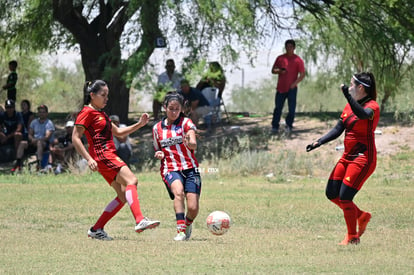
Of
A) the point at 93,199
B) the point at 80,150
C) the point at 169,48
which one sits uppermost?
the point at 169,48

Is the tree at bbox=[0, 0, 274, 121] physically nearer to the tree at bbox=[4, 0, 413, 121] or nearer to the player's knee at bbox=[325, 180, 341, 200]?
the tree at bbox=[4, 0, 413, 121]

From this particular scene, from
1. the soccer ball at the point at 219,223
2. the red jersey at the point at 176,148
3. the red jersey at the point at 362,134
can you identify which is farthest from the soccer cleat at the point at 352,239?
the red jersey at the point at 176,148

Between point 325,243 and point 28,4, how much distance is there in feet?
45.5

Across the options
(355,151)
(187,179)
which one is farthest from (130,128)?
(355,151)

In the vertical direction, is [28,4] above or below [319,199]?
above

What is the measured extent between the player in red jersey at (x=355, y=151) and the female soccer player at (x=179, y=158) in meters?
1.56

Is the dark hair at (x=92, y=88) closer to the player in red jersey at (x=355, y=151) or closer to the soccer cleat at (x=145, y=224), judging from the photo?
the soccer cleat at (x=145, y=224)

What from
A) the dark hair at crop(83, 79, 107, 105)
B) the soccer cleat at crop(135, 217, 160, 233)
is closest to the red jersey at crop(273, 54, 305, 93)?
the dark hair at crop(83, 79, 107, 105)

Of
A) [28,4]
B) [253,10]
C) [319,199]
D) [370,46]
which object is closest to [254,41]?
[253,10]

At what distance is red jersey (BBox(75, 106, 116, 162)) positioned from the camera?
34.4 feet

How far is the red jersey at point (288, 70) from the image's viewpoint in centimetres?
2125

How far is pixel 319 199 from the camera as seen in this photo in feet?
49.6

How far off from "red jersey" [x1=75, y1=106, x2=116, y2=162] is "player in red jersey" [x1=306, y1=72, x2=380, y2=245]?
2445 millimetres

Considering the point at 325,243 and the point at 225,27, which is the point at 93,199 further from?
the point at 225,27
